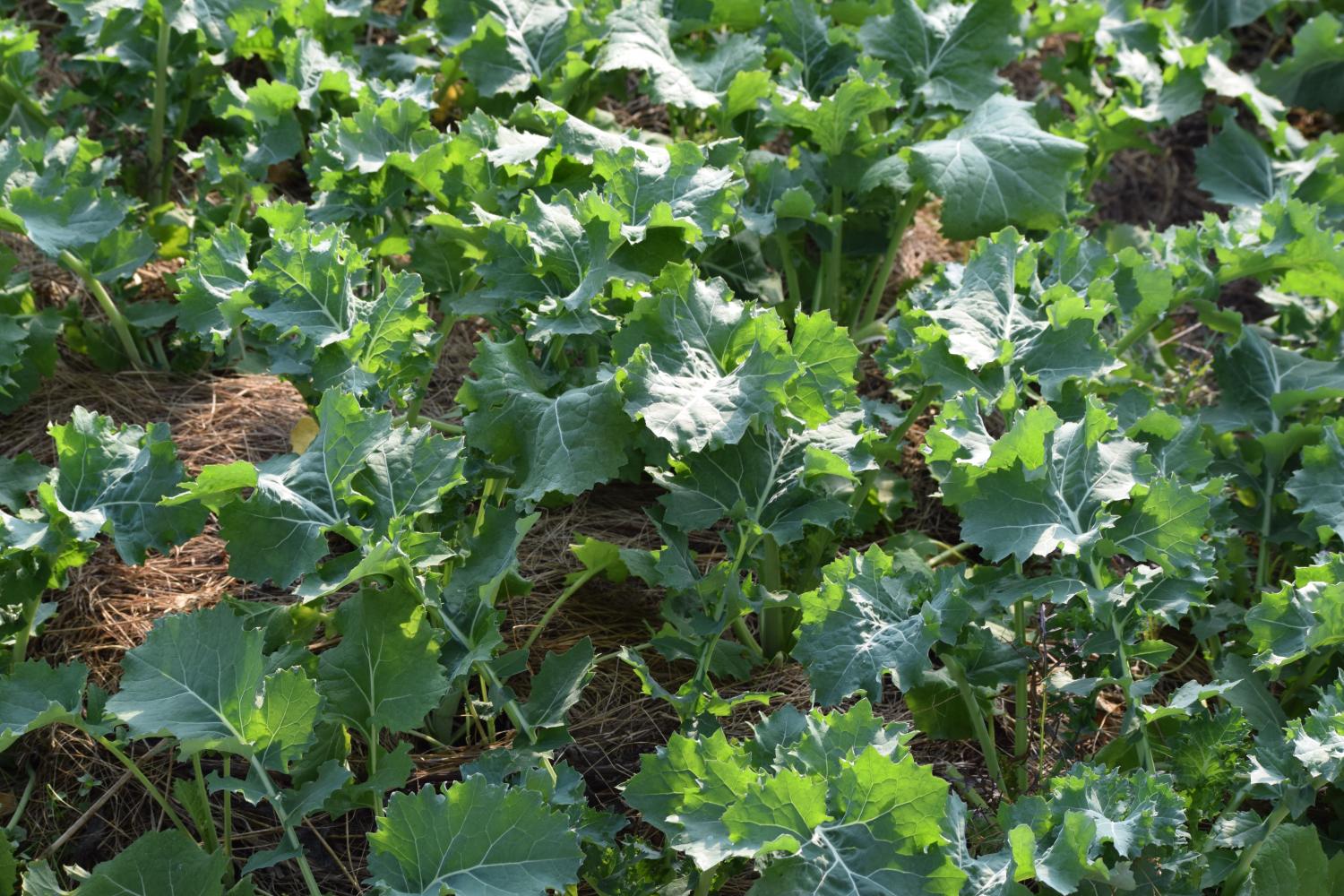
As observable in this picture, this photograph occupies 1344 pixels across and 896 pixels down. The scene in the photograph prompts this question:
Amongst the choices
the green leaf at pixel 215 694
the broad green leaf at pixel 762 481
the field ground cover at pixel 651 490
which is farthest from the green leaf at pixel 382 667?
the broad green leaf at pixel 762 481

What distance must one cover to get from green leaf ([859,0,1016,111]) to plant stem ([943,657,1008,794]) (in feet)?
5.25

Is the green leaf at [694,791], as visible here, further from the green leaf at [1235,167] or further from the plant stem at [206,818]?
the green leaf at [1235,167]

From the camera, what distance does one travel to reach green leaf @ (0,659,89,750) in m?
2.22

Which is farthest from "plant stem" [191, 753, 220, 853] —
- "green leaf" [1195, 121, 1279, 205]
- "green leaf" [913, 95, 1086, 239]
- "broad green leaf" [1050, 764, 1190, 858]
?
"green leaf" [1195, 121, 1279, 205]

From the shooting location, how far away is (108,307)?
3148 mm

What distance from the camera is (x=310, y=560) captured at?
2.26 metres

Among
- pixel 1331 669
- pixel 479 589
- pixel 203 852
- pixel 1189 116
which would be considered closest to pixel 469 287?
pixel 479 589

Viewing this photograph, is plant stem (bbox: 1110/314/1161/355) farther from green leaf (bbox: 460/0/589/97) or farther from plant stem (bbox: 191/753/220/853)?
plant stem (bbox: 191/753/220/853)

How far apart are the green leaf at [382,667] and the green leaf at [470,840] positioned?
23cm

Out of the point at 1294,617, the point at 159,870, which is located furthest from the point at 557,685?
the point at 1294,617

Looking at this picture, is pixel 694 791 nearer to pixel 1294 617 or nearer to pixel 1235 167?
pixel 1294 617

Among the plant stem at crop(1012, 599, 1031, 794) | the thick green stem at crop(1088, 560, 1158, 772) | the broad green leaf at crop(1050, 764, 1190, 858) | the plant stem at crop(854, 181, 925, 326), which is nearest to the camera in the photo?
the broad green leaf at crop(1050, 764, 1190, 858)

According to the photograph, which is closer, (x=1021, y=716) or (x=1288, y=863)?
(x=1288, y=863)

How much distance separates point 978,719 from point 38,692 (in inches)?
66.4
